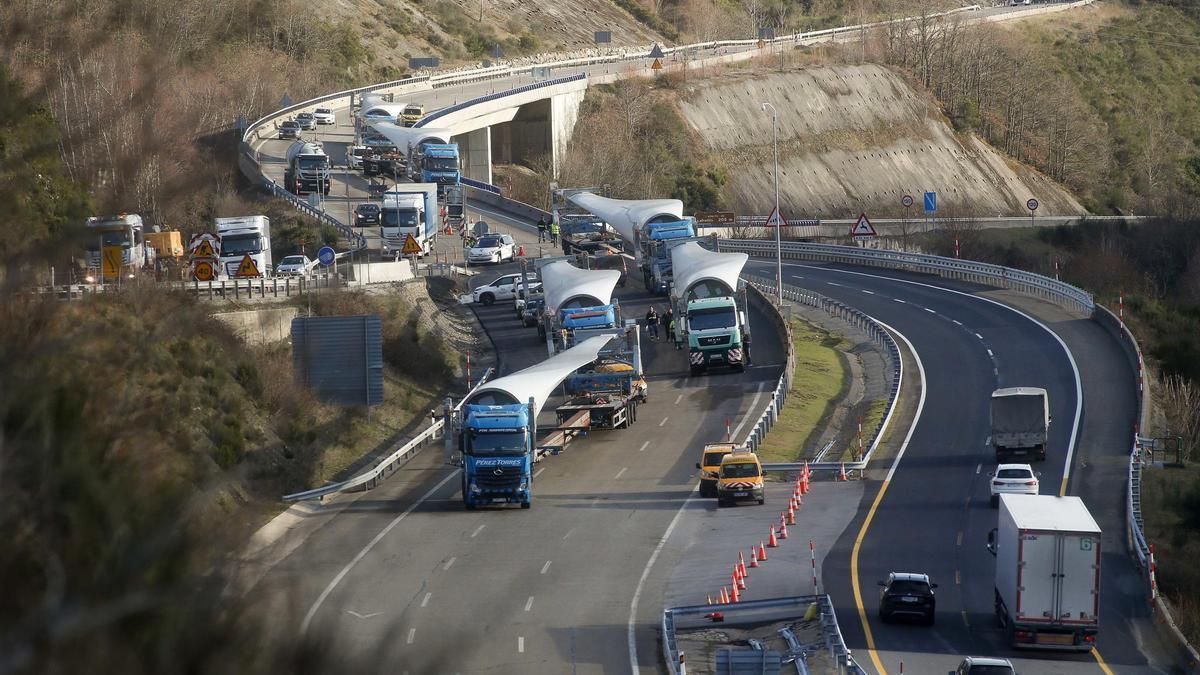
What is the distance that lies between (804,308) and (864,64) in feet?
257

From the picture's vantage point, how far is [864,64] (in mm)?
138500

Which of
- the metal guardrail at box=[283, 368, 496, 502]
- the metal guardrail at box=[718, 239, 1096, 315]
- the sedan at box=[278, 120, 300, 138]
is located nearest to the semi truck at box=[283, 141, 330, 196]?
the sedan at box=[278, 120, 300, 138]

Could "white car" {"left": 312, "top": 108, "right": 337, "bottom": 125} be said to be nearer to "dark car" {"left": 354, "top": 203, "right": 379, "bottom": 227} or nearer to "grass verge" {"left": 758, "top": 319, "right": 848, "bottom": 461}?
"dark car" {"left": 354, "top": 203, "right": 379, "bottom": 227}

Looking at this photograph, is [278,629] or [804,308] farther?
[804,308]

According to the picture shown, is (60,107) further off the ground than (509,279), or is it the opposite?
(60,107)

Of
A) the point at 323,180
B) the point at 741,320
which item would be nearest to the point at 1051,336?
the point at 741,320

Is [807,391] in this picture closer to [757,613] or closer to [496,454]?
[496,454]

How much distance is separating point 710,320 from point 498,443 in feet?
55.1

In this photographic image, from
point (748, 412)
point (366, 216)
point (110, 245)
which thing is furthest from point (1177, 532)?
point (366, 216)

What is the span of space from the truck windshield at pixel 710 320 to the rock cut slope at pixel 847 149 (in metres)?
59.9

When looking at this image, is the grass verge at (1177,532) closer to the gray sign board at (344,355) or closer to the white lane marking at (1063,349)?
the white lane marking at (1063,349)

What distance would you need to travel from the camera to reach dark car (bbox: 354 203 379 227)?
7081 cm

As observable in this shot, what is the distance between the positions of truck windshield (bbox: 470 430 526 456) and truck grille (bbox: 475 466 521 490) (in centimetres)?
39

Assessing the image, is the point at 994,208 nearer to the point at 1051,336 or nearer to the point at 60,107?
the point at 1051,336
